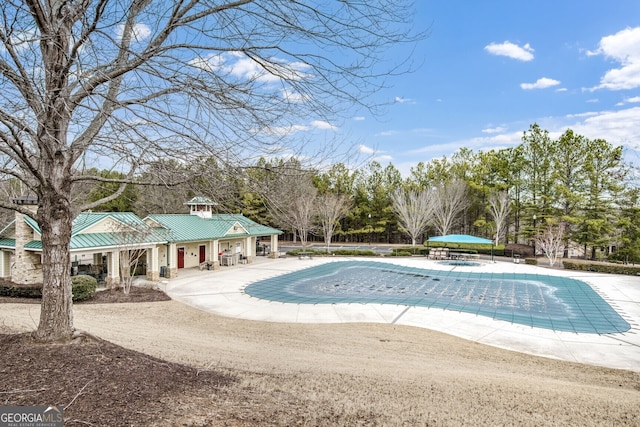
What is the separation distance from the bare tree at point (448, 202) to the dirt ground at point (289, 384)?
28.4 metres

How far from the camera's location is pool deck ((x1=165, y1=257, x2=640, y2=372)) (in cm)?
845

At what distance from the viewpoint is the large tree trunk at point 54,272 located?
430cm

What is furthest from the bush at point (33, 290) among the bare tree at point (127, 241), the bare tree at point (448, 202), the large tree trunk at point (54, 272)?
the bare tree at point (448, 202)

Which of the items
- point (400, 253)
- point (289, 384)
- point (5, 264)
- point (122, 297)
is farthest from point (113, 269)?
point (400, 253)

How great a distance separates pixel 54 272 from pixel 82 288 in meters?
8.96

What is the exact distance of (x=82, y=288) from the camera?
11.8 m

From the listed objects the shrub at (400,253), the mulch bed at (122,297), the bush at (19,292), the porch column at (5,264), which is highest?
the porch column at (5,264)

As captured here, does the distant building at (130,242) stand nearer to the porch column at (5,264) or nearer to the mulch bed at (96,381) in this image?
the porch column at (5,264)

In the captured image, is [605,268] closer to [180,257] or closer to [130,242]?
[180,257]

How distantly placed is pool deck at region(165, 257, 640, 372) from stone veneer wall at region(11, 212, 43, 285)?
5157 millimetres

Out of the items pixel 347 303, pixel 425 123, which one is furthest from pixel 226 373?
pixel 347 303

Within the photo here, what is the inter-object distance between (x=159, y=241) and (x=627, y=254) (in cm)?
3210

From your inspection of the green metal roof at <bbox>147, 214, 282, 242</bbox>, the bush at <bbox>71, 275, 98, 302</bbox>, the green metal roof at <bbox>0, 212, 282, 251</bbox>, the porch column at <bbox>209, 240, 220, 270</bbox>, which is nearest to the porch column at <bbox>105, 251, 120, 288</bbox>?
the green metal roof at <bbox>0, 212, 282, 251</bbox>

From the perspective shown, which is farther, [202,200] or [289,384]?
[289,384]
